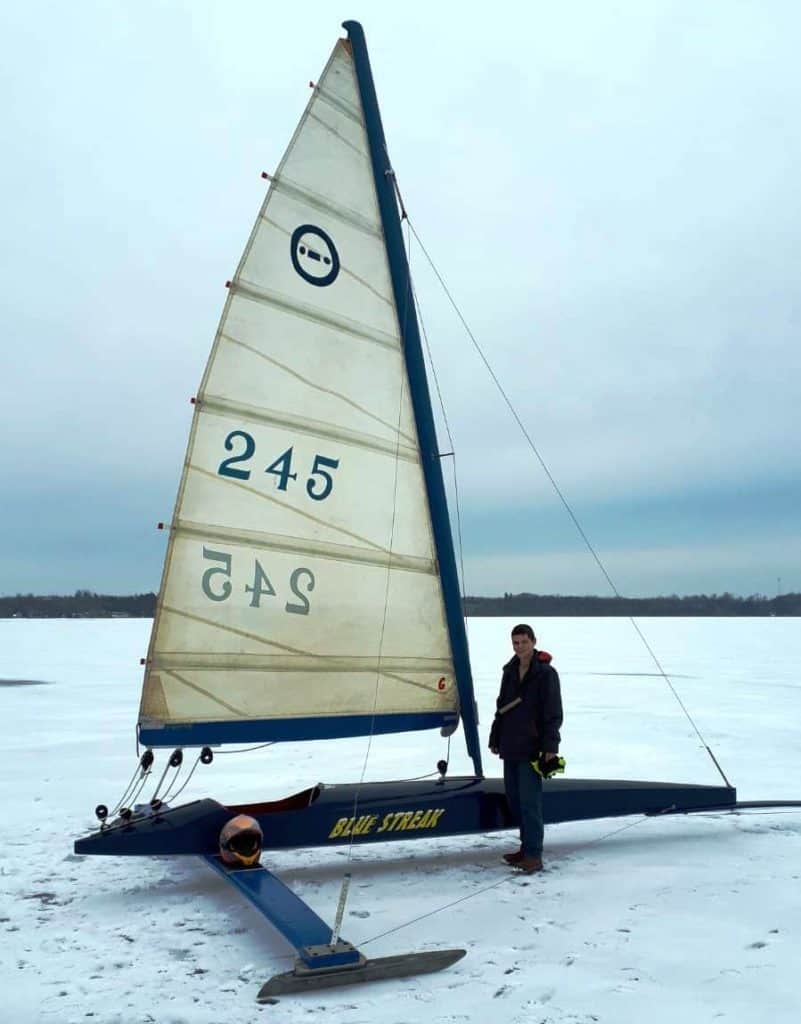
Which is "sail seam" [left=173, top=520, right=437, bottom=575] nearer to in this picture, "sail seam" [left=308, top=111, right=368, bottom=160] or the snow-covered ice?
the snow-covered ice

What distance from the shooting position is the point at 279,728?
4.58 metres

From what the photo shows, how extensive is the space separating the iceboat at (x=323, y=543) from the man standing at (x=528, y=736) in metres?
0.20

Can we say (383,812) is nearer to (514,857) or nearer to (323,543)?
(514,857)

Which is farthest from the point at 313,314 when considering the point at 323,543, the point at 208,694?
the point at 208,694

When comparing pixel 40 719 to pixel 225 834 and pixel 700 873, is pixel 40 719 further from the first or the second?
pixel 700 873

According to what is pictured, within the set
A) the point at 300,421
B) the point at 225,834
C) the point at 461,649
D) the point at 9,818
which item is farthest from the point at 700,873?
the point at 9,818

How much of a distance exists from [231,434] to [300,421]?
0.38 m

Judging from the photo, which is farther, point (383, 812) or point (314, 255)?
point (314, 255)

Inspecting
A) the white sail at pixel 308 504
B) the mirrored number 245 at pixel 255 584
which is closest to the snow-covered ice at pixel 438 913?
the white sail at pixel 308 504

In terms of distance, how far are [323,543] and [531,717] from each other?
1.36 metres

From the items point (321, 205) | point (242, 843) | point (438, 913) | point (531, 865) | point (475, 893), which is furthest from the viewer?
point (321, 205)

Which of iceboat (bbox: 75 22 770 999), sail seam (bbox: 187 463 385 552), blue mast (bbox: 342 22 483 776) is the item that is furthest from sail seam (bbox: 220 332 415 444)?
sail seam (bbox: 187 463 385 552)

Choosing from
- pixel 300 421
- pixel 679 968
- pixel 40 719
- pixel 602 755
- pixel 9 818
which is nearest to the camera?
pixel 679 968

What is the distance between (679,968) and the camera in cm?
323
